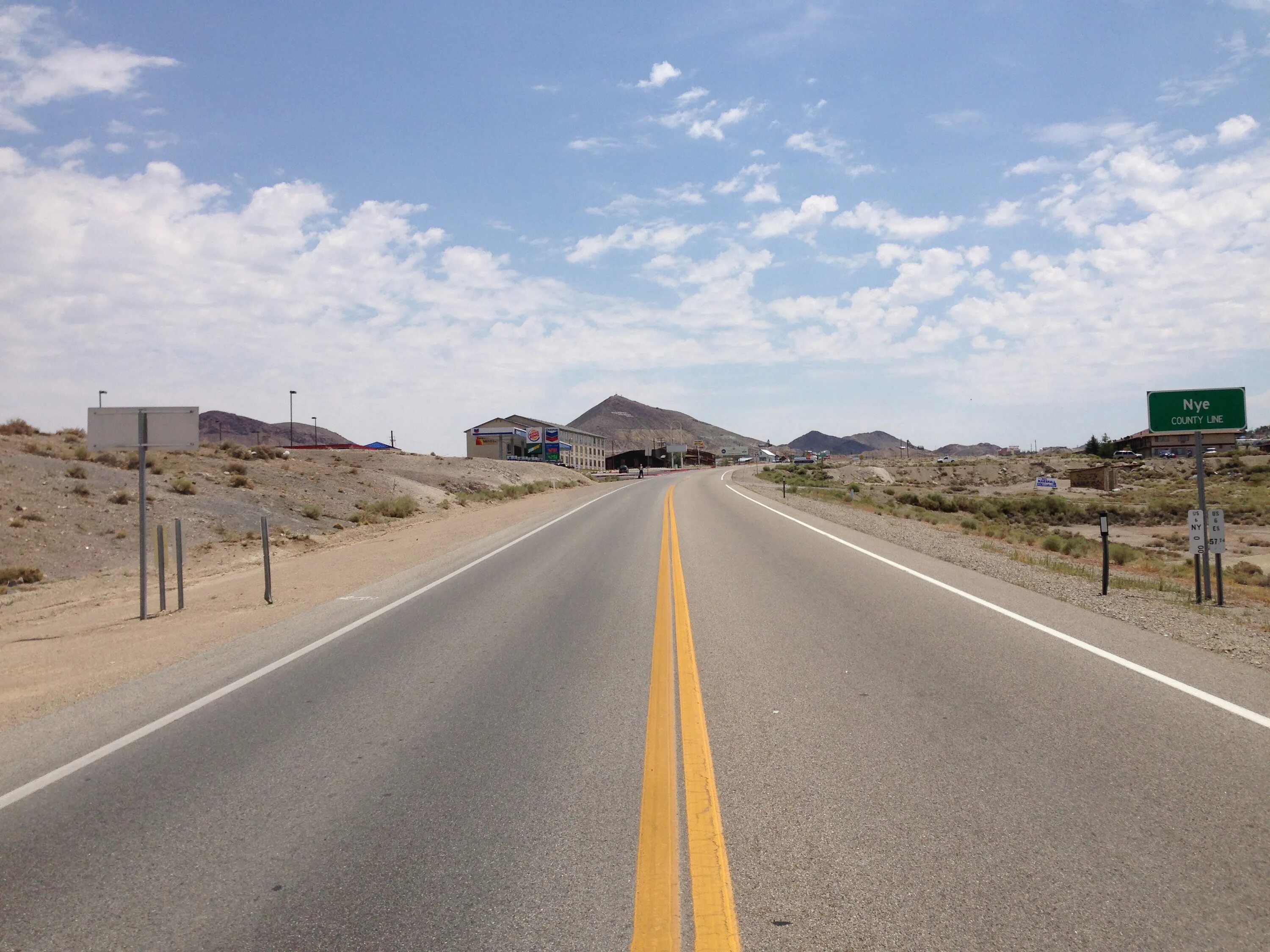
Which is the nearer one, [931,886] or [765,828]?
[931,886]

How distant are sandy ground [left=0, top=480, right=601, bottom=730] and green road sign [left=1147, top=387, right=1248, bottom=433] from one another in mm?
13194

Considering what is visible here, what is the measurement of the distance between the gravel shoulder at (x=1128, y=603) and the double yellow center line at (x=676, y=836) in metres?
5.70

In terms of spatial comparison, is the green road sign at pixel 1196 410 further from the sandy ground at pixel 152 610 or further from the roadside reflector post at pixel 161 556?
the roadside reflector post at pixel 161 556

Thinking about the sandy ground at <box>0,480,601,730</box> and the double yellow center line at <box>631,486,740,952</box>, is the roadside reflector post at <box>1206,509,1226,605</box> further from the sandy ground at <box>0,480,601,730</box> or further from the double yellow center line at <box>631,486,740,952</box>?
the sandy ground at <box>0,480,601,730</box>

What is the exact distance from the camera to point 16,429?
42.0 meters

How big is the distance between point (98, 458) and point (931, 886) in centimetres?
3960

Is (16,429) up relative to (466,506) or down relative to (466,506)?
up

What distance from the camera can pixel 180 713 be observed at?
7.31m

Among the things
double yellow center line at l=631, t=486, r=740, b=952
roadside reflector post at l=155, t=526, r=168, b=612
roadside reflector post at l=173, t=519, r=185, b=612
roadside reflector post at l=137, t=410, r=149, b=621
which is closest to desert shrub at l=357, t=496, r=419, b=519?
roadside reflector post at l=173, t=519, r=185, b=612

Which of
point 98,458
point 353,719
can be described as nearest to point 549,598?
point 353,719

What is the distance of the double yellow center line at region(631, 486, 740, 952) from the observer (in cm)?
362

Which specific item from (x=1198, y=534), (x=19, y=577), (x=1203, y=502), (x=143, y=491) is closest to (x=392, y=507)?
(x=19, y=577)

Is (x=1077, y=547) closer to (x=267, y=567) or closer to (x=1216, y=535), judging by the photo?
(x=1216, y=535)

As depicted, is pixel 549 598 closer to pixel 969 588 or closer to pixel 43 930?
pixel 969 588
